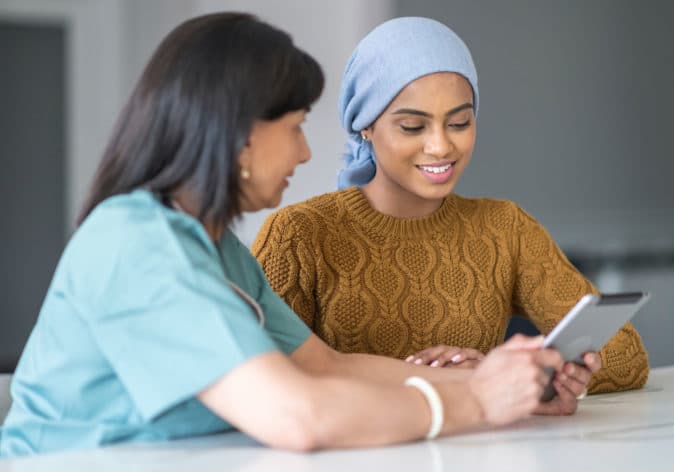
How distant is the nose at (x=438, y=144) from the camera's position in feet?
6.02

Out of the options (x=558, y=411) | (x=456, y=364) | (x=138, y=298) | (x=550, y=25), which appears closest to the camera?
(x=138, y=298)

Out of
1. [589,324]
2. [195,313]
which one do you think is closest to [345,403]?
[195,313]

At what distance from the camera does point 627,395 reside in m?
1.85

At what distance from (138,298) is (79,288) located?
89mm

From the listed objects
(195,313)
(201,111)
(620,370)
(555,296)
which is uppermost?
(201,111)

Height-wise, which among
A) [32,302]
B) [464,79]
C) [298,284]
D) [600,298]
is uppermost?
[464,79]

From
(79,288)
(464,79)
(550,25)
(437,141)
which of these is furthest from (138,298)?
(550,25)

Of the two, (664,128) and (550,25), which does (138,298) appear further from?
(664,128)

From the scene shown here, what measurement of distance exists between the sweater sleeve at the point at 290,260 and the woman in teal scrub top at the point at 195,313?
522 mm

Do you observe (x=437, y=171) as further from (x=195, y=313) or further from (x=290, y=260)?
(x=195, y=313)

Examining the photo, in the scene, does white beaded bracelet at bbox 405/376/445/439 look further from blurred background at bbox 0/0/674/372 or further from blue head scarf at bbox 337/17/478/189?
blurred background at bbox 0/0/674/372

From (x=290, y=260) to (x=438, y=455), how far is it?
789 mm

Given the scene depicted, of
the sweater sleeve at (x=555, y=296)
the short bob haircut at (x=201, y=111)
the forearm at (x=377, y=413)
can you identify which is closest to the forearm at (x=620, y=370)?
the sweater sleeve at (x=555, y=296)

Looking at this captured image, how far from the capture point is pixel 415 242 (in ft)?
6.66
